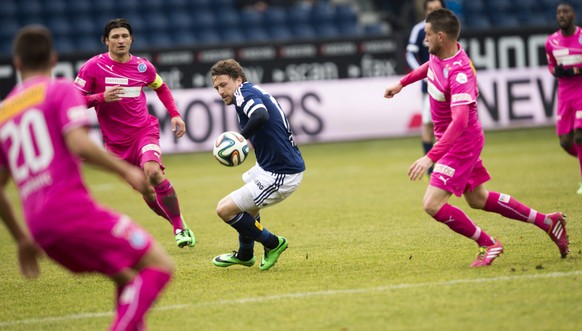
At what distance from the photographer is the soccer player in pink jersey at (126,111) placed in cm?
936

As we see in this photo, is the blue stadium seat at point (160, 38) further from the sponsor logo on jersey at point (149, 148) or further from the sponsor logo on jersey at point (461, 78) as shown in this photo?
the sponsor logo on jersey at point (461, 78)

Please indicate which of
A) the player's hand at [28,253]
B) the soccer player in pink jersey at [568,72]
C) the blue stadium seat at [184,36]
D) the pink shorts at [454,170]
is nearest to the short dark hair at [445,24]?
the pink shorts at [454,170]

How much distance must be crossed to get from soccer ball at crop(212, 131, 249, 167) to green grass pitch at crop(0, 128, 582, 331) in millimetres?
1021

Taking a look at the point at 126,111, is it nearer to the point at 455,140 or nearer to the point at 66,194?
the point at 455,140

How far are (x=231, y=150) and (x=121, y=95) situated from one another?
230 cm

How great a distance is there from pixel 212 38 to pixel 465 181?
1695cm

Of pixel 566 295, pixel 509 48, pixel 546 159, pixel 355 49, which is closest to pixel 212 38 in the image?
pixel 355 49

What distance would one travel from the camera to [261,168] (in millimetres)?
7781

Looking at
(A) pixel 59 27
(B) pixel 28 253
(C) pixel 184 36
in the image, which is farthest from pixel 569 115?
(A) pixel 59 27

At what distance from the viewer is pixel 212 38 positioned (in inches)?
917

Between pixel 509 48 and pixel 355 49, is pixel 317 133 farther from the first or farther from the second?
pixel 509 48

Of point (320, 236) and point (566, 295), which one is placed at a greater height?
point (566, 295)

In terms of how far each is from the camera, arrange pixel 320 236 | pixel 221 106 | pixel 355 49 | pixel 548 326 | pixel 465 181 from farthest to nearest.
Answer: pixel 355 49 → pixel 221 106 → pixel 320 236 → pixel 465 181 → pixel 548 326

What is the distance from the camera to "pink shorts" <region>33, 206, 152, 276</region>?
14.8 ft
